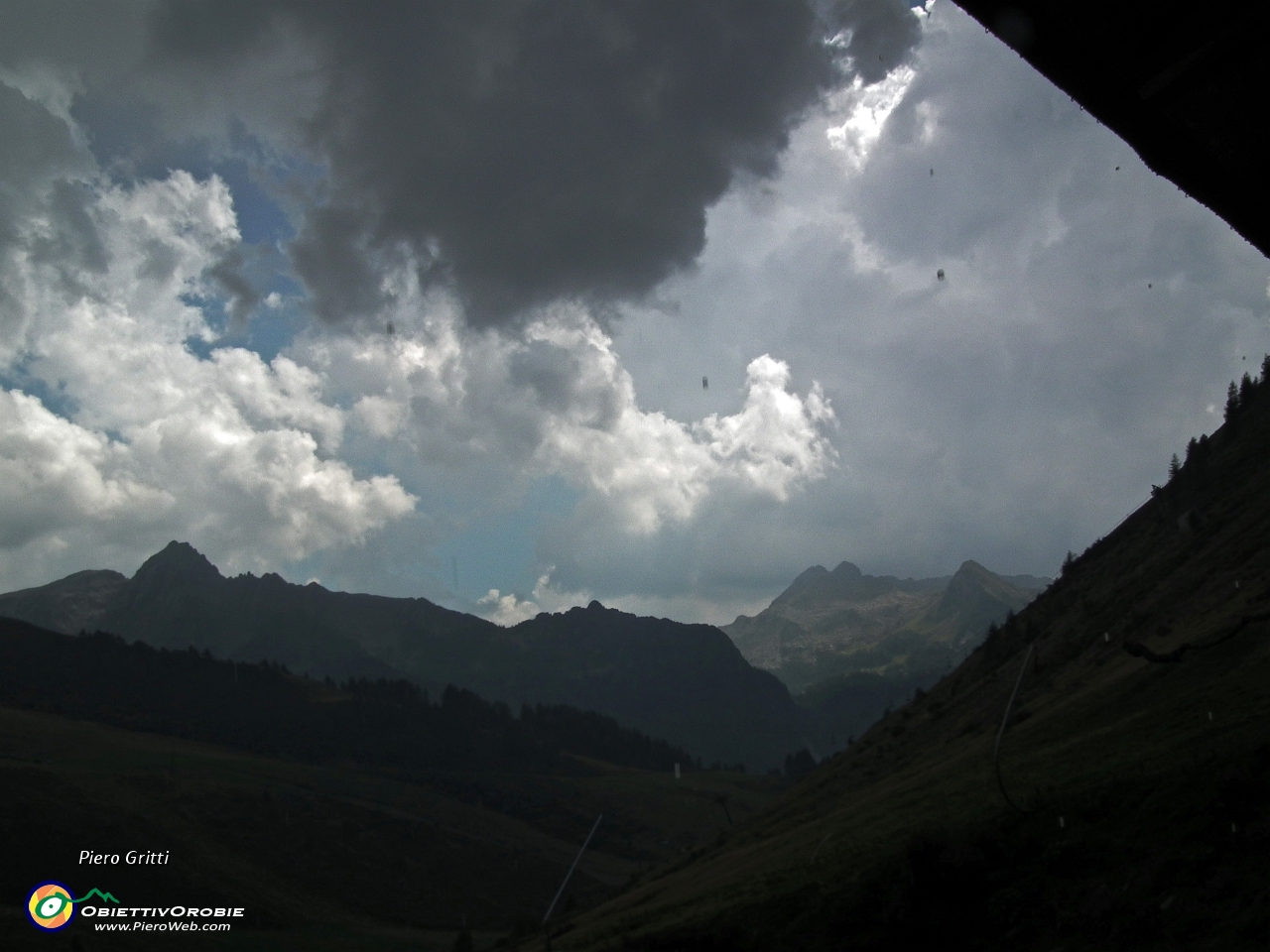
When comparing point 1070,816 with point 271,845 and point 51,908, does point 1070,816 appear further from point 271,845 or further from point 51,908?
point 271,845

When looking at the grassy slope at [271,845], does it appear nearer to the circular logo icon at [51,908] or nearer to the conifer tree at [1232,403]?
the circular logo icon at [51,908]

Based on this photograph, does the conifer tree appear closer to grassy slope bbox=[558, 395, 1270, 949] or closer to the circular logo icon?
grassy slope bbox=[558, 395, 1270, 949]

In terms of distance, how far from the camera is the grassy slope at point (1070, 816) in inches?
742

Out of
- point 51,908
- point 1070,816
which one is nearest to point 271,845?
point 51,908

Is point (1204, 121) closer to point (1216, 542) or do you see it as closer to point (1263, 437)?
point (1216, 542)

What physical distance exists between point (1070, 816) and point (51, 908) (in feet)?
232

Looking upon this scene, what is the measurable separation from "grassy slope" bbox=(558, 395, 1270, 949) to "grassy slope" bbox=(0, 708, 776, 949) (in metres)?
45.0

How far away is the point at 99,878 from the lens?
359 ft

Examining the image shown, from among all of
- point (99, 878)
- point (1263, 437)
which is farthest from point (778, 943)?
point (99, 878)

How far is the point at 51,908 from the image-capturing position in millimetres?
63094

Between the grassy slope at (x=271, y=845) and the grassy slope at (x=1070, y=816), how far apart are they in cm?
4502

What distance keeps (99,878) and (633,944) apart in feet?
345

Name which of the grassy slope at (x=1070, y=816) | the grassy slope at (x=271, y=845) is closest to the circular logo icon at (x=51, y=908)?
the grassy slope at (x=271, y=845)

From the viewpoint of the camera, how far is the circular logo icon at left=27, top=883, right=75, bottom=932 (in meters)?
60.2
